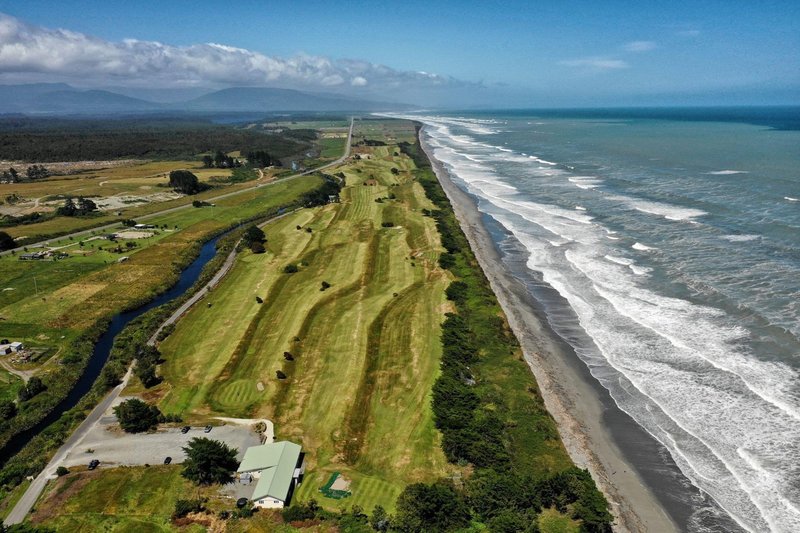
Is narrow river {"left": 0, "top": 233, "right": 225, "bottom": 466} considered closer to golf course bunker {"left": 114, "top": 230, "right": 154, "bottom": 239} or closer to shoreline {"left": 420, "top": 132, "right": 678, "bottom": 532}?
golf course bunker {"left": 114, "top": 230, "right": 154, "bottom": 239}

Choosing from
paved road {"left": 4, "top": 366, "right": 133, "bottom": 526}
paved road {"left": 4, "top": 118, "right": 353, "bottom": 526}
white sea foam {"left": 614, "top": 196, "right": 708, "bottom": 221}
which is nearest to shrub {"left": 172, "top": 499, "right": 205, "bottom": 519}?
paved road {"left": 4, "top": 118, "right": 353, "bottom": 526}

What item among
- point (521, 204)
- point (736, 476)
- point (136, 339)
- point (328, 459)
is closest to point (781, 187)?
point (521, 204)

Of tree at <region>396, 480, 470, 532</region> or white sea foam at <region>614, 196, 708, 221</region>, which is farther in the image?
white sea foam at <region>614, 196, 708, 221</region>

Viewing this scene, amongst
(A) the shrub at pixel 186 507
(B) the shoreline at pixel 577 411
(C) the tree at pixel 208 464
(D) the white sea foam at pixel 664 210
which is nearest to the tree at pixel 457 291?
(B) the shoreline at pixel 577 411

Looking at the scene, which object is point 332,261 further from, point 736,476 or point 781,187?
point 781,187

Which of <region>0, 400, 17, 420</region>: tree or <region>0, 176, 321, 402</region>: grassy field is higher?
<region>0, 176, 321, 402</region>: grassy field

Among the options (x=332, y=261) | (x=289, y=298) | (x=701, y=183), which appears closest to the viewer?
(x=289, y=298)
